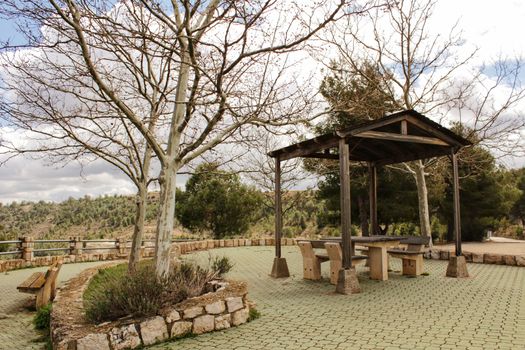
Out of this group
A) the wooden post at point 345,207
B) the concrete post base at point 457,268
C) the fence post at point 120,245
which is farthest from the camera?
the fence post at point 120,245

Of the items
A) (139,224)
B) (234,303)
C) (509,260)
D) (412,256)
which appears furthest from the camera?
(509,260)

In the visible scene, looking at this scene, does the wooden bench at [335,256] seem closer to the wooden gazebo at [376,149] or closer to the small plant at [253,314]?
the wooden gazebo at [376,149]

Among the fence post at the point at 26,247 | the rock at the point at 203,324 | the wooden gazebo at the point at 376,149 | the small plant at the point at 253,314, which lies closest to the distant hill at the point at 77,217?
the fence post at the point at 26,247

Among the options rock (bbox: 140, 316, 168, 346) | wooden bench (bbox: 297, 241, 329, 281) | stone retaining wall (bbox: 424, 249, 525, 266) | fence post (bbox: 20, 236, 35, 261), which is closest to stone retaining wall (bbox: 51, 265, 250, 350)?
rock (bbox: 140, 316, 168, 346)

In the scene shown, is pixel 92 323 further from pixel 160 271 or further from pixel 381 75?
pixel 381 75

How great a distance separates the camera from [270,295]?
8000 millimetres

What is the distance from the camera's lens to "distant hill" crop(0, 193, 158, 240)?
128 ft

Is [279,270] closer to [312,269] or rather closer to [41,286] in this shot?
[312,269]

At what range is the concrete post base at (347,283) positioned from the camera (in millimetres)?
7809

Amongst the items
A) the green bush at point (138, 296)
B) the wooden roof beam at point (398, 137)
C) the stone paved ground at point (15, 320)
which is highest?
the wooden roof beam at point (398, 137)

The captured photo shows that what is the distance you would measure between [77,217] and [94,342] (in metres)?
42.7

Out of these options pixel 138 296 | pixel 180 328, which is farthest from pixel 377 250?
pixel 138 296

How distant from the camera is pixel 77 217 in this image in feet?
144

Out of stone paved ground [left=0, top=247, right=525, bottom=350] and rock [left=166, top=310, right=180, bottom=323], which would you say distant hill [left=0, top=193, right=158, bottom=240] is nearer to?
stone paved ground [left=0, top=247, right=525, bottom=350]
